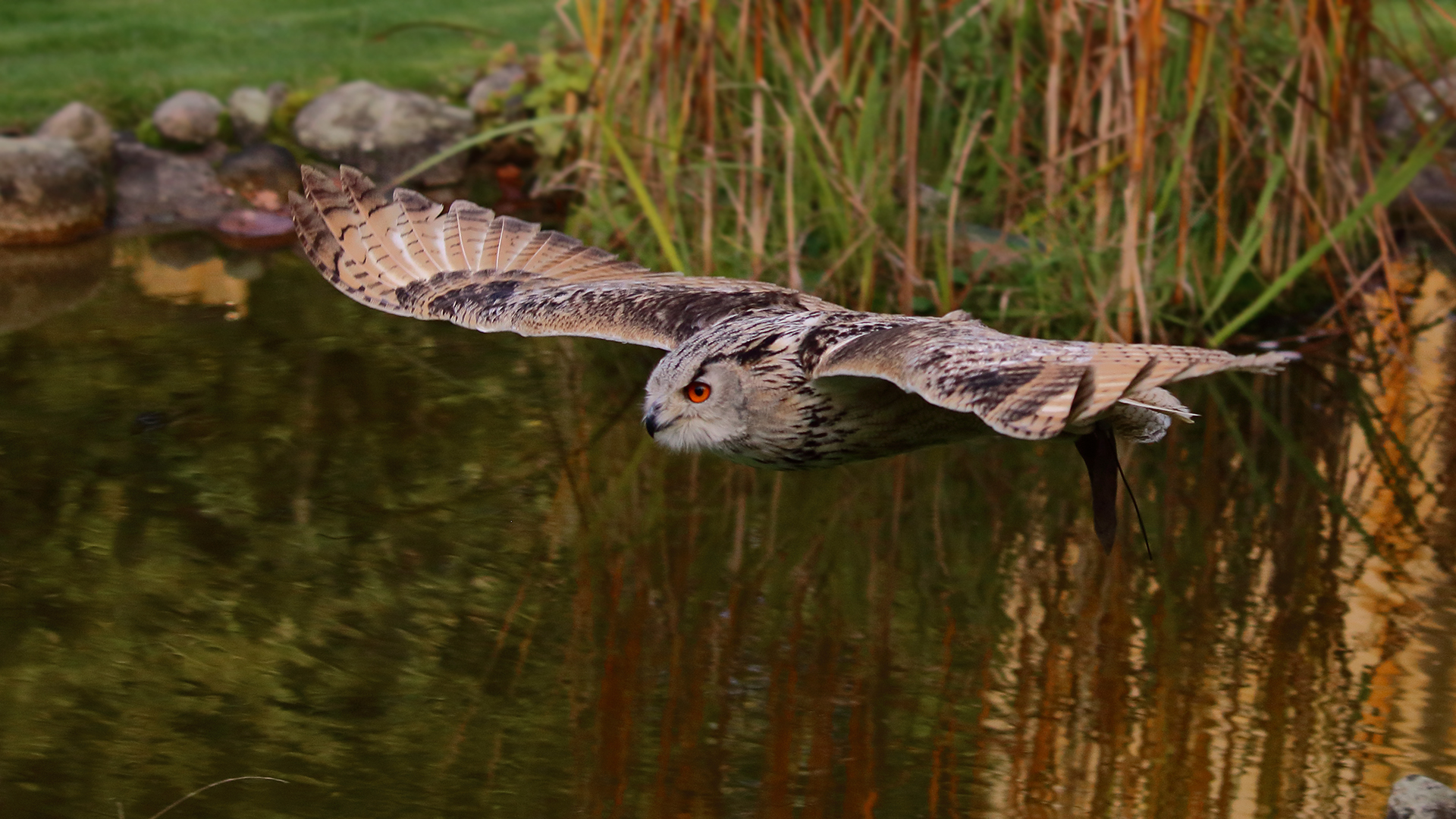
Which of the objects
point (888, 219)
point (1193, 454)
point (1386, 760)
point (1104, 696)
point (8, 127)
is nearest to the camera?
point (1386, 760)

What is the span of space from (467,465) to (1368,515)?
11.3ft

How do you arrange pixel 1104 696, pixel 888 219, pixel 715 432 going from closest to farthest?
pixel 715 432, pixel 1104 696, pixel 888 219

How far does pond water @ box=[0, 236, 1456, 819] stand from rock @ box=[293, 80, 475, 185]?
3.25 m

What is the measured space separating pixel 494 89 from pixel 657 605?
6915mm

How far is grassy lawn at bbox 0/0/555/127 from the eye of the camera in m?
10.8

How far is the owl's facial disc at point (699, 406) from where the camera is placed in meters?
4.06

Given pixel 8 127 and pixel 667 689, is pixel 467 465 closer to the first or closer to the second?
pixel 667 689

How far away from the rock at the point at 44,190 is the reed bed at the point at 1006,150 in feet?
11.6

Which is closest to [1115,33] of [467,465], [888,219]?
[888,219]

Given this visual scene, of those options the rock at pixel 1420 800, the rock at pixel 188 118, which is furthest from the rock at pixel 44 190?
the rock at pixel 1420 800

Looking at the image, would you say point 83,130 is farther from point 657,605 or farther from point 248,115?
point 657,605

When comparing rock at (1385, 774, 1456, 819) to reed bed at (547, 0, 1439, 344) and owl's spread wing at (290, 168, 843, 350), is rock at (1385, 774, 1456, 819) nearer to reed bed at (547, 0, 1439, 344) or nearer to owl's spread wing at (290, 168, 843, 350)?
owl's spread wing at (290, 168, 843, 350)

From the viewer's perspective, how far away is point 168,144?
1042 centimetres

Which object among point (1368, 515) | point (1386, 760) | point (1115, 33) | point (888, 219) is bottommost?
point (1386, 760)
